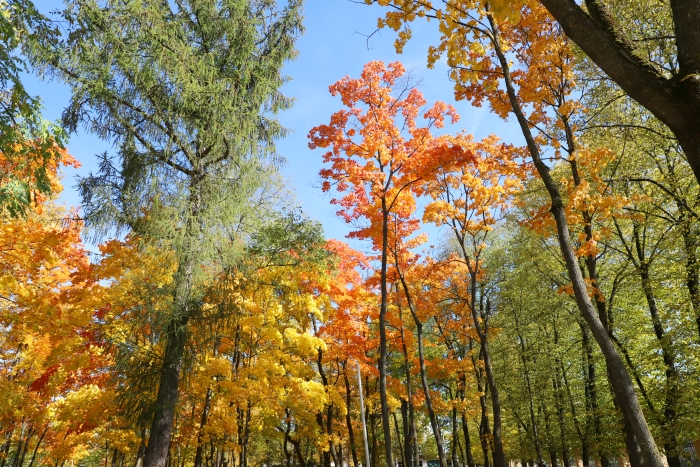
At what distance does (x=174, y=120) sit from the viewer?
884 cm

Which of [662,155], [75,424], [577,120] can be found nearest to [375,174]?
[577,120]

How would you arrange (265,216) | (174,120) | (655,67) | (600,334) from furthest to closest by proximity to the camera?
1. (265,216)
2. (174,120)
3. (600,334)
4. (655,67)

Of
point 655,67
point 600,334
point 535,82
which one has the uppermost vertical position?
point 535,82

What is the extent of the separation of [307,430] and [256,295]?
767 centimetres

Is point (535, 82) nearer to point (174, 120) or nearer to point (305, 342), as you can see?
point (174, 120)

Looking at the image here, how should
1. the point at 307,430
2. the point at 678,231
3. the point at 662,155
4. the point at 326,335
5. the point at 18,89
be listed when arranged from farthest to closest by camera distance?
the point at 307,430, the point at 326,335, the point at 662,155, the point at 678,231, the point at 18,89

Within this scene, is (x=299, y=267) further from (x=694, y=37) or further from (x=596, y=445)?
(x=596, y=445)

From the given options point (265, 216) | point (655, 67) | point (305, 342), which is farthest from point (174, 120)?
point (655, 67)

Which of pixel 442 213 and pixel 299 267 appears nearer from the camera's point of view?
pixel 299 267

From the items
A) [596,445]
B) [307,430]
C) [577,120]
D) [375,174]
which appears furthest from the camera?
[307,430]

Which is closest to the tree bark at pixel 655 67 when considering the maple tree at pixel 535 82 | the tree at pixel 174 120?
the maple tree at pixel 535 82

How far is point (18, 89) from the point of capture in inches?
179

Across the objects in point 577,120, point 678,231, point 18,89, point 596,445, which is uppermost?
point 577,120

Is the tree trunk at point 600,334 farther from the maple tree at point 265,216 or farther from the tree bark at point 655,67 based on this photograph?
the tree bark at point 655,67
